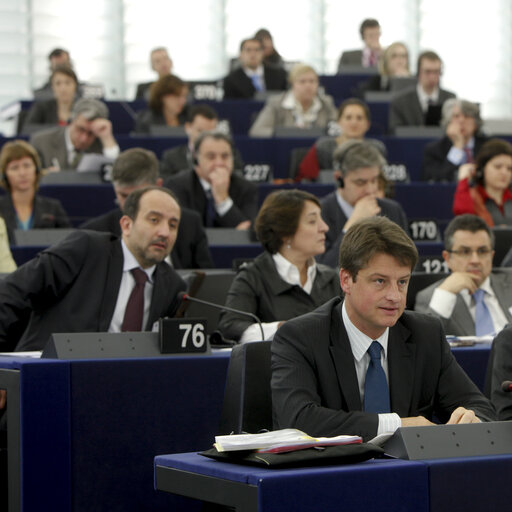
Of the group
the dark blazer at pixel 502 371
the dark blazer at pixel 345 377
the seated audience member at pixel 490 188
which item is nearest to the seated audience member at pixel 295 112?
the seated audience member at pixel 490 188

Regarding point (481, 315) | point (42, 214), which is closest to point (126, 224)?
point (481, 315)

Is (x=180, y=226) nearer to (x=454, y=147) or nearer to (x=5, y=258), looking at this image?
(x=5, y=258)

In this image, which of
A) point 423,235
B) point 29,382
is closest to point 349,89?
point 423,235

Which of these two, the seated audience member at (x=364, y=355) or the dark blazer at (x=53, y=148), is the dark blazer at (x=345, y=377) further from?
the dark blazer at (x=53, y=148)

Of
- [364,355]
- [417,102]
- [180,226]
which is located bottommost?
[364,355]

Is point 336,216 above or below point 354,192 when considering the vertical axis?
below

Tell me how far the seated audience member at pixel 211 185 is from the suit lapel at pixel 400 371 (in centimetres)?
367

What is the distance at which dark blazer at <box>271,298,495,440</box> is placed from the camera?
2871mm

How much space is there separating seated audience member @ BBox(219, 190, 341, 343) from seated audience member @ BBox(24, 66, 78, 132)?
5433mm

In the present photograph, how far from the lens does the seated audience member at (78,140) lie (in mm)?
8305

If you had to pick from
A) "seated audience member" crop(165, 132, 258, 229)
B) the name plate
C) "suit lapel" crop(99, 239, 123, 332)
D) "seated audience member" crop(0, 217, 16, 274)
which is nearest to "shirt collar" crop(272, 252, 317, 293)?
"suit lapel" crop(99, 239, 123, 332)

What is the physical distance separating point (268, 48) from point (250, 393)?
33.3 feet

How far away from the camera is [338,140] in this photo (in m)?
8.26

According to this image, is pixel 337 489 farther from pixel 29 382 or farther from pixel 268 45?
pixel 268 45
